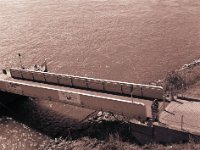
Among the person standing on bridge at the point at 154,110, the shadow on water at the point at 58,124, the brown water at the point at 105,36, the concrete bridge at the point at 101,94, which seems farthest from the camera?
the brown water at the point at 105,36

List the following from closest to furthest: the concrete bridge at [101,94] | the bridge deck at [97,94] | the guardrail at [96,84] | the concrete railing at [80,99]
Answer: the concrete bridge at [101,94]
the concrete railing at [80,99]
the bridge deck at [97,94]
the guardrail at [96,84]

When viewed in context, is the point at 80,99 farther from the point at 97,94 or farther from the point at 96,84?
the point at 96,84

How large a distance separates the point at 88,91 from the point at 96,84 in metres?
1.07

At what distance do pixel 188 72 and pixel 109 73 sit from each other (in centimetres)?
1047

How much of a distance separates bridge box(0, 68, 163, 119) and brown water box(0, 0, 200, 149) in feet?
15.4

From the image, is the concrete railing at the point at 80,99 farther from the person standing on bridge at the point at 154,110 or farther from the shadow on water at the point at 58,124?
the shadow on water at the point at 58,124

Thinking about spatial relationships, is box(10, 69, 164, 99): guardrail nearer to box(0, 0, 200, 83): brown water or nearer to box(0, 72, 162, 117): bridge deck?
box(0, 72, 162, 117): bridge deck

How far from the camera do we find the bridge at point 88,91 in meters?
31.5

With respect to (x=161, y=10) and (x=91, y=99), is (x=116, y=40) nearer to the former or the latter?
(x=161, y=10)

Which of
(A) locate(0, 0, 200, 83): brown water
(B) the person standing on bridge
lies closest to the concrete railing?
(B) the person standing on bridge

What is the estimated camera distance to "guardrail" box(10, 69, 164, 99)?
107 feet

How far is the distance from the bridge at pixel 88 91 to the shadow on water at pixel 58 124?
1708 millimetres

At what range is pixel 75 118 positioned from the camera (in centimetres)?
3744

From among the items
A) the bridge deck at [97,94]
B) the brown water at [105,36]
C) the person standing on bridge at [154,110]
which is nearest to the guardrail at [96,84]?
the bridge deck at [97,94]
